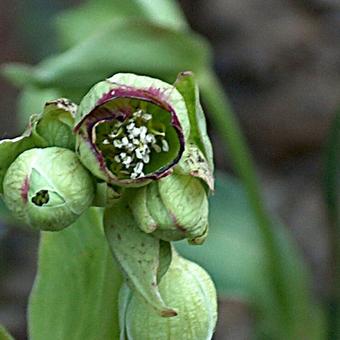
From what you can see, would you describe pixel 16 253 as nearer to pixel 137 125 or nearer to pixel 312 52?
pixel 312 52

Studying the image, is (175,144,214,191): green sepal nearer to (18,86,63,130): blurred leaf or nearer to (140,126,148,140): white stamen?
(140,126,148,140): white stamen

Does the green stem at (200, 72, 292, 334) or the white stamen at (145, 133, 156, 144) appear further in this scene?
the green stem at (200, 72, 292, 334)

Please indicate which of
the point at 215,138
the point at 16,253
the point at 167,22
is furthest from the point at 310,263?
the point at 167,22

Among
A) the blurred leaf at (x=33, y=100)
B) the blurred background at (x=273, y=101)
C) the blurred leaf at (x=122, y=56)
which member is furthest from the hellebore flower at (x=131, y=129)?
the blurred background at (x=273, y=101)

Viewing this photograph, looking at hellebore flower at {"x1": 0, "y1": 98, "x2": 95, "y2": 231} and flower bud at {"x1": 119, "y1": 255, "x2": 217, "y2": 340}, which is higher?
hellebore flower at {"x1": 0, "y1": 98, "x2": 95, "y2": 231}

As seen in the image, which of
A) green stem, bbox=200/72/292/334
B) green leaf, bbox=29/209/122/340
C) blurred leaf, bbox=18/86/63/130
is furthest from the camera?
blurred leaf, bbox=18/86/63/130

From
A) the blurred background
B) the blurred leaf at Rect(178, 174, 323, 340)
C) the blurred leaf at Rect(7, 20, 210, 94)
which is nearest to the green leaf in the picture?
the blurred leaf at Rect(7, 20, 210, 94)

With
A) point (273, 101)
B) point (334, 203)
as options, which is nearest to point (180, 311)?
point (334, 203)

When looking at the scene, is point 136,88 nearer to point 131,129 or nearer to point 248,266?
point 131,129
